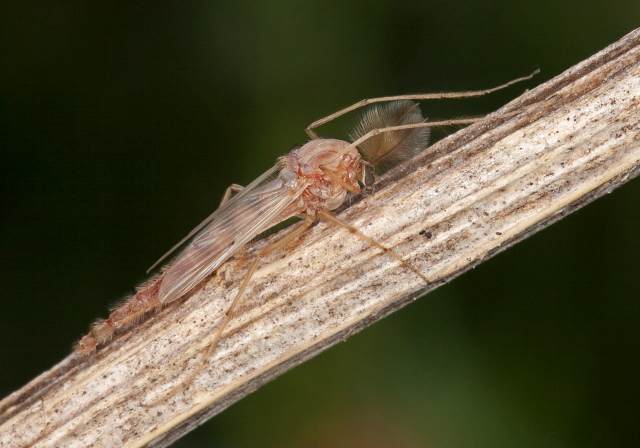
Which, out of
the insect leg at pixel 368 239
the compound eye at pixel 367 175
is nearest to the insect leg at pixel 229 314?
the insect leg at pixel 368 239

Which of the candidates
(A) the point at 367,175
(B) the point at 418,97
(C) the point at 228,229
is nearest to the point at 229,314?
(C) the point at 228,229

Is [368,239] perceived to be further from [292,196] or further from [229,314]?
[292,196]

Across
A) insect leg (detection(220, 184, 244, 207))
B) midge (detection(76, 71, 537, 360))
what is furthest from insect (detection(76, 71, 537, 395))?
insect leg (detection(220, 184, 244, 207))

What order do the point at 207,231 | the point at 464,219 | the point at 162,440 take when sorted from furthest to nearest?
the point at 207,231 < the point at 162,440 < the point at 464,219

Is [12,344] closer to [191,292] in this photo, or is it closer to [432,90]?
[191,292]

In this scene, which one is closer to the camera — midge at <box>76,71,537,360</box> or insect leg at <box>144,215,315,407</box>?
insect leg at <box>144,215,315,407</box>

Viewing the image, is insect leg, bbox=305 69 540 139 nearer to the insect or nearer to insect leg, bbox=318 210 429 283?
the insect

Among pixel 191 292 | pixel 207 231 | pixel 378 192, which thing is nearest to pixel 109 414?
pixel 191 292
